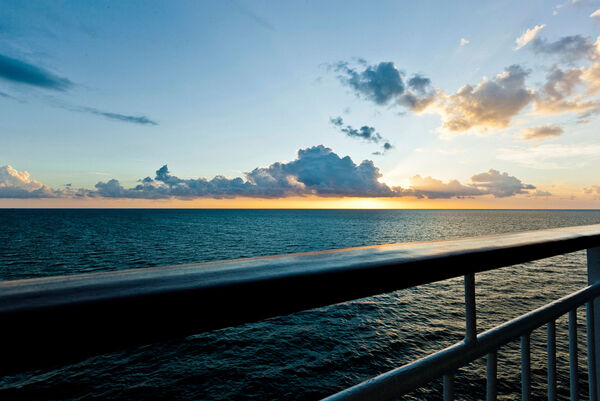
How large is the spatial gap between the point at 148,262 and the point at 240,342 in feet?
67.9

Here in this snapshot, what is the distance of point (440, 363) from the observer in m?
1.11

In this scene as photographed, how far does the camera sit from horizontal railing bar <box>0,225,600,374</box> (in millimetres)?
502

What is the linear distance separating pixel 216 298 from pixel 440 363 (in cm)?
87

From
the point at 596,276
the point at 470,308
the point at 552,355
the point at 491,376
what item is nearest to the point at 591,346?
the point at 596,276

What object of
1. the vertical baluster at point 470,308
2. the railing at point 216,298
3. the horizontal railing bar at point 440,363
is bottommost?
the horizontal railing bar at point 440,363

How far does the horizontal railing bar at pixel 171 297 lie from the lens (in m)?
0.50

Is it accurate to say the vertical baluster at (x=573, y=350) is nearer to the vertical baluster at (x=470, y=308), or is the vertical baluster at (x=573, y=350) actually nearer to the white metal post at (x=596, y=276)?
the white metal post at (x=596, y=276)

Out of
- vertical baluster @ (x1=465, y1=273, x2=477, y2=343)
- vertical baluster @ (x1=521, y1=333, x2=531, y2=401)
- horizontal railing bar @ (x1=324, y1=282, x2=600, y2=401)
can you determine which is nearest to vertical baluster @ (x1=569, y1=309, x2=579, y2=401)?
horizontal railing bar @ (x1=324, y1=282, x2=600, y2=401)

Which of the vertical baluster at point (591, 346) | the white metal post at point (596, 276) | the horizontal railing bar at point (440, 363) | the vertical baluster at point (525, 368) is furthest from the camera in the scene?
the white metal post at point (596, 276)

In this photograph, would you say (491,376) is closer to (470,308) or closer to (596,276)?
(470,308)

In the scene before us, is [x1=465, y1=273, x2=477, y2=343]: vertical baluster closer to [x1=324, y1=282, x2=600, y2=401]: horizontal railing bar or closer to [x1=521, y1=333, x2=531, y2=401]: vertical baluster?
[x1=324, y1=282, x2=600, y2=401]: horizontal railing bar

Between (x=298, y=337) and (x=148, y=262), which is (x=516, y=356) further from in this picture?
(x=148, y=262)

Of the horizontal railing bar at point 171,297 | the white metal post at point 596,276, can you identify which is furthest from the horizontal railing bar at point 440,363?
the white metal post at point 596,276

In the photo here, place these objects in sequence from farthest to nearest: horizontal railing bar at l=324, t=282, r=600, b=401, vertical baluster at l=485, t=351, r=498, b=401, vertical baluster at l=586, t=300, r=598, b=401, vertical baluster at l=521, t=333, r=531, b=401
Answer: vertical baluster at l=586, t=300, r=598, b=401, vertical baluster at l=521, t=333, r=531, b=401, vertical baluster at l=485, t=351, r=498, b=401, horizontal railing bar at l=324, t=282, r=600, b=401
